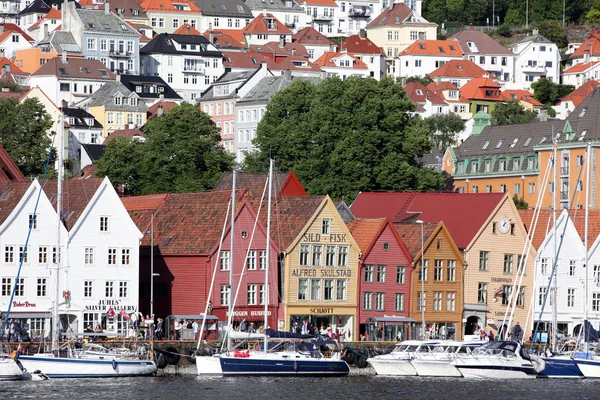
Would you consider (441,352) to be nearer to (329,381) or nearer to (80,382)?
(329,381)

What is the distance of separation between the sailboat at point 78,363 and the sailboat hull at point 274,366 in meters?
3.73

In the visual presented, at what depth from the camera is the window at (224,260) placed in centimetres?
9300

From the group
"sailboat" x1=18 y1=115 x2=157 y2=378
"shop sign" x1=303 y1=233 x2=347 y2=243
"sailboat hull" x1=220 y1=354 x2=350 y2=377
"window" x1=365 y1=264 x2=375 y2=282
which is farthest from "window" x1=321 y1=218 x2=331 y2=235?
"sailboat" x1=18 y1=115 x2=157 y2=378

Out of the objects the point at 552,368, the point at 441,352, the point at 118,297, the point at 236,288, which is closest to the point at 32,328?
the point at 118,297

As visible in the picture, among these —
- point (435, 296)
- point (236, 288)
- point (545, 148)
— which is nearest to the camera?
point (236, 288)

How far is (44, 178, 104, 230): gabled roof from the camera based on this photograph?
89625 mm

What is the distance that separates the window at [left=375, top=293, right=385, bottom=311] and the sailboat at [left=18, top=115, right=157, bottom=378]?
21.5 metres

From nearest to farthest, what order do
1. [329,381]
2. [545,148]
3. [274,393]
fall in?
[274,393], [329,381], [545,148]

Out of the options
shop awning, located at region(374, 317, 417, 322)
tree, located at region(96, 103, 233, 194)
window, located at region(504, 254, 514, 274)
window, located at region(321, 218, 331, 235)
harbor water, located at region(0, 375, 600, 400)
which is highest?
tree, located at region(96, 103, 233, 194)

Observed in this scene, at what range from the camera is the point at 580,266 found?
10544cm

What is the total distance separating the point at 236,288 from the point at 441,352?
14.0 m

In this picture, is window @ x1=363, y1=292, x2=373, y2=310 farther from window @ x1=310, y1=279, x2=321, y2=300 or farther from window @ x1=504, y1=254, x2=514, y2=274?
window @ x1=504, y1=254, x2=514, y2=274

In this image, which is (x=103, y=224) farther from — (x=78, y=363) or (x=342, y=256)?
(x=342, y=256)

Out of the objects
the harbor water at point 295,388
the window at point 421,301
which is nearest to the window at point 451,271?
the window at point 421,301
